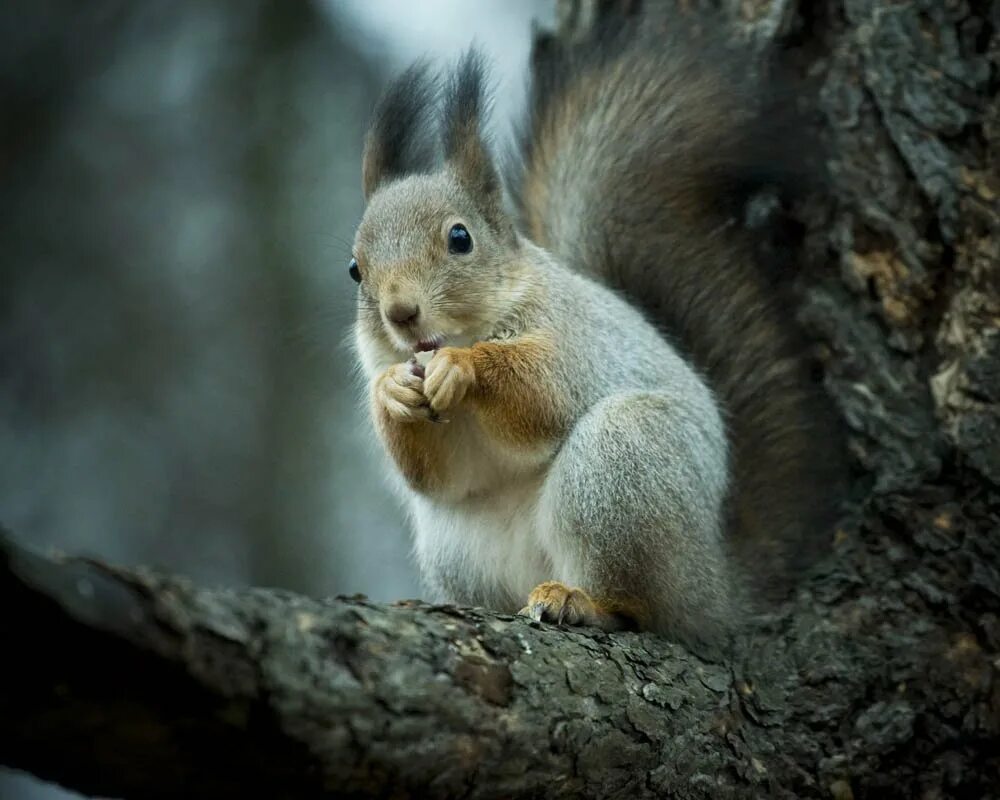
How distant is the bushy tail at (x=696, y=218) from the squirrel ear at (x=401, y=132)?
38 cm

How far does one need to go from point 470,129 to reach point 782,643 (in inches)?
45.2

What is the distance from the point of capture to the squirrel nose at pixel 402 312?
1.97m

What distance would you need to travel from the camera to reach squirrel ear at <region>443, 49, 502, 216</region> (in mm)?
→ 2236

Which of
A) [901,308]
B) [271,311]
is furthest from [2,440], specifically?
[901,308]

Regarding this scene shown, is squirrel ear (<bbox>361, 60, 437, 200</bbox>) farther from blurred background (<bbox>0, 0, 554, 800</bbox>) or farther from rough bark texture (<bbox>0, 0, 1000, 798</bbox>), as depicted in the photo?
blurred background (<bbox>0, 0, 554, 800</bbox>)

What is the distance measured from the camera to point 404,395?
77.9 inches

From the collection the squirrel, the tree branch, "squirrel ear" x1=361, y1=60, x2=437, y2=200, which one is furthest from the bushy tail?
"squirrel ear" x1=361, y1=60, x2=437, y2=200

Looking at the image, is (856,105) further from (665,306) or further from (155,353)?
(155,353)

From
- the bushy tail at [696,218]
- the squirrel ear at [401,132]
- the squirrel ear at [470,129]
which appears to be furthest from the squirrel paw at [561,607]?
the squirrel ear at [401,132]

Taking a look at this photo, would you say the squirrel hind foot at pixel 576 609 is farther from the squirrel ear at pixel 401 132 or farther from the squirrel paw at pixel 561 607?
the squirrel ear at pixel 401 132

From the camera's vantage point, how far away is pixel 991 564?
1.96 metres

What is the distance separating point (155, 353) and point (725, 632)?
105 inches

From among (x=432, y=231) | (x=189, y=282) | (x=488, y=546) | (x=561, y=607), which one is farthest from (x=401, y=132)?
(x=189, y=282)

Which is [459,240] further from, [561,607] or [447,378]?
[561,607]
